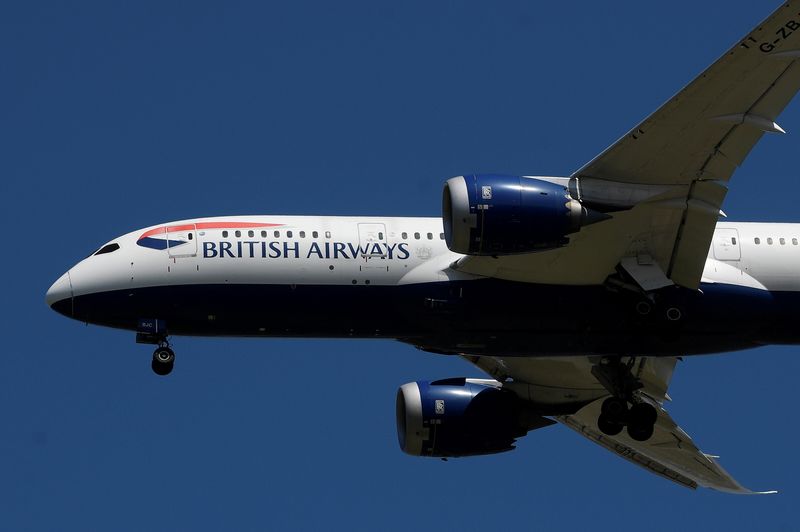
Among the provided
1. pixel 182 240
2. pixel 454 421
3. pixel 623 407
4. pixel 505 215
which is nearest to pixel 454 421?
pixel 454 421

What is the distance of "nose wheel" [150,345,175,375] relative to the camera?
44281 mm

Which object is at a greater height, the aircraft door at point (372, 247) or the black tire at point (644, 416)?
the aircraft door at point (372, 247)

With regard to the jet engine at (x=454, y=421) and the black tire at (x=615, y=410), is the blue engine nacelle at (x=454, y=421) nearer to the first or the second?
the jet engine at (x=454, y=421)

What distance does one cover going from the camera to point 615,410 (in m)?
46.3

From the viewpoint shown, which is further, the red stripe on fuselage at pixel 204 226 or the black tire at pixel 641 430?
the black tire at pixel 641 430

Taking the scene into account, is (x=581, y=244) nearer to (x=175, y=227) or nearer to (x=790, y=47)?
(x=790, y=47)

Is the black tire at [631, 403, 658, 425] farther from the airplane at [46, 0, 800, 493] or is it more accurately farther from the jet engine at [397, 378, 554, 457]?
the jet engine at [397, 378, 554, 457]

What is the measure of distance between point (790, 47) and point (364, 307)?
12455 mm

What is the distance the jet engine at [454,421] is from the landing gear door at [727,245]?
812cm

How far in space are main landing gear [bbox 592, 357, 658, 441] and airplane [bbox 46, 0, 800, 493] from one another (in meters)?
0.05

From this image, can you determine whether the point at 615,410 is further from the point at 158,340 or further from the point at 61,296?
the point at 61,296

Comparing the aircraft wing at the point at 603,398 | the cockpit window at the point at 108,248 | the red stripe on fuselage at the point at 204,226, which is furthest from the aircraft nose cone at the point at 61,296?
the aircraft wing at the point at 603,398

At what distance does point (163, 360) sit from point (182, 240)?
3133 mm

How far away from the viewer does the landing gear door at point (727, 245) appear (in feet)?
151
